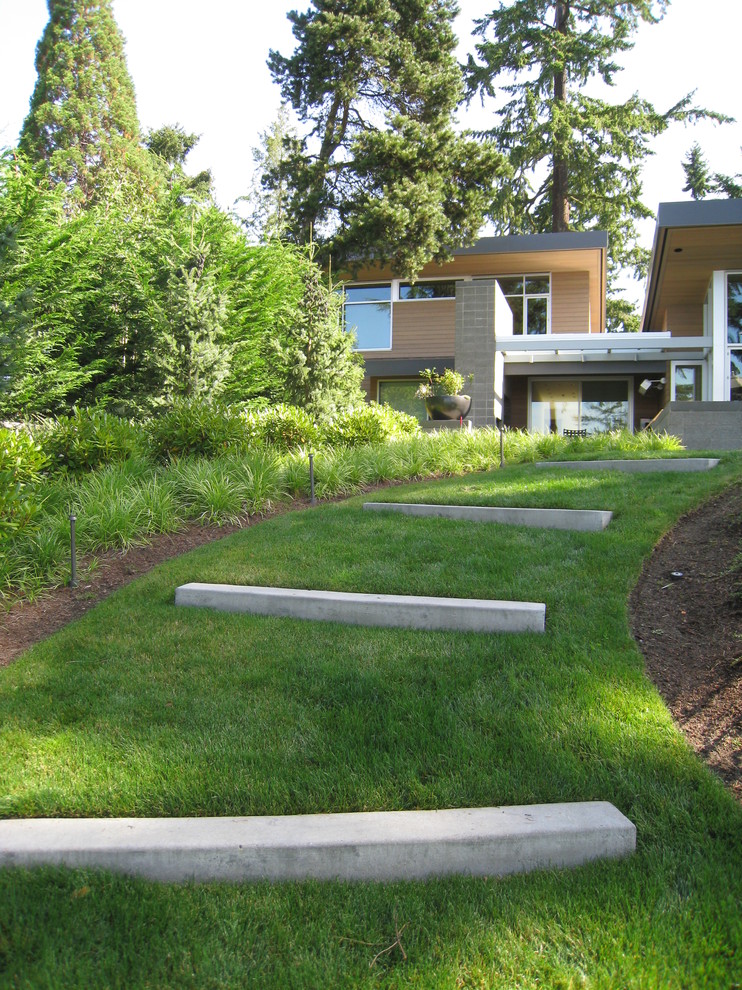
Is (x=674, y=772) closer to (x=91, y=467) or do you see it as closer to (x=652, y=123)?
(x=91, y=467)

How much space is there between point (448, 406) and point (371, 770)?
36.2 feet

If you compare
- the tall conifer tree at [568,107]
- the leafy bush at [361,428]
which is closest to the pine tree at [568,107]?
the tall conifer tree at [568,107]

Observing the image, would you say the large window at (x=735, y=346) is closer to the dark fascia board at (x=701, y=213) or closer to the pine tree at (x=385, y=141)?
the dark fascia board at (x=701, y=213)

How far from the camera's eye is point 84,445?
7113mm

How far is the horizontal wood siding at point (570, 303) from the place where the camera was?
19281 millimetres

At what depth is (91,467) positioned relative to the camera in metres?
7.21

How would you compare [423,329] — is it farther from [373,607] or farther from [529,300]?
[373,607]

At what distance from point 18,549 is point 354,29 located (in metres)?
16.6

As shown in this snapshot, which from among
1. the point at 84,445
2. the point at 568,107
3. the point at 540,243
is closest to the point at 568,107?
the point at 568,107

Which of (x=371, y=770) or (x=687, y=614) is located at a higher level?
(x=687, y=614)

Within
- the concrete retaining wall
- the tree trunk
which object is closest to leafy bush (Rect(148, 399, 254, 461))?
the concrete retaining wall

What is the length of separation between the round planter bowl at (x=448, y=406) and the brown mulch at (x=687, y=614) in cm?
761

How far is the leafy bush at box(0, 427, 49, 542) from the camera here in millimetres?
5012

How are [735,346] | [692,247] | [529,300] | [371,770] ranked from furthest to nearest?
1. [529,300]
2. [735,346]
3. [692,247]
4. [371,770]
